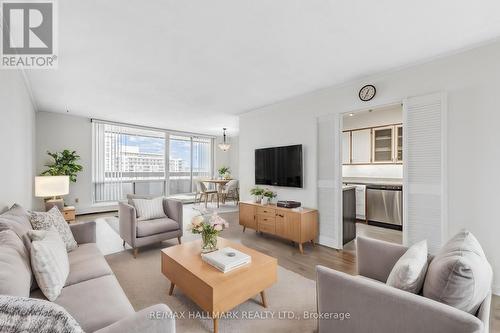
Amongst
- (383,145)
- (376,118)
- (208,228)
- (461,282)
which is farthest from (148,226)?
(376,118)

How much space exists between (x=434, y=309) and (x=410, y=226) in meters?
2.11

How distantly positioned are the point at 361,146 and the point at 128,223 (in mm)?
5145

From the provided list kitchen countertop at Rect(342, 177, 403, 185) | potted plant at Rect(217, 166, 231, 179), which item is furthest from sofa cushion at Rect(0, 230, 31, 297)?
potted plant at Rect(217, 166, 231, 179)

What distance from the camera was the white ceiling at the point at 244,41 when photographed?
176cm

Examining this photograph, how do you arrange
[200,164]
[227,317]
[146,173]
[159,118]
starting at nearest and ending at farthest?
[227,317] → [159,118] → [146,173] → [200,164]

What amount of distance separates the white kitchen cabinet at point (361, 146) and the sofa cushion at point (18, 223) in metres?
5.79

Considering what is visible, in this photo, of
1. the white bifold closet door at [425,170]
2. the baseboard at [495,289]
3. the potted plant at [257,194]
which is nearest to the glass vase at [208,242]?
the potted plant at [257,194]

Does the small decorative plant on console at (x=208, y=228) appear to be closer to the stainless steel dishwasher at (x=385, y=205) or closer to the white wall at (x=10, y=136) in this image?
the white wall at (x=10, y=136)

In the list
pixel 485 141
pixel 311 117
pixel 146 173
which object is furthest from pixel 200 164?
pixel 485 141

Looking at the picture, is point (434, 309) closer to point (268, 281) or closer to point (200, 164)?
point (268, 281)

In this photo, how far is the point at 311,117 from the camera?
379 cm

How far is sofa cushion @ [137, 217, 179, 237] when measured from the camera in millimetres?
3197

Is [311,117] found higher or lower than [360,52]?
lower

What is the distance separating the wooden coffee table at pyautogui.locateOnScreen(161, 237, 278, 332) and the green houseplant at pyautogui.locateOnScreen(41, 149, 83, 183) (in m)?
4.32
